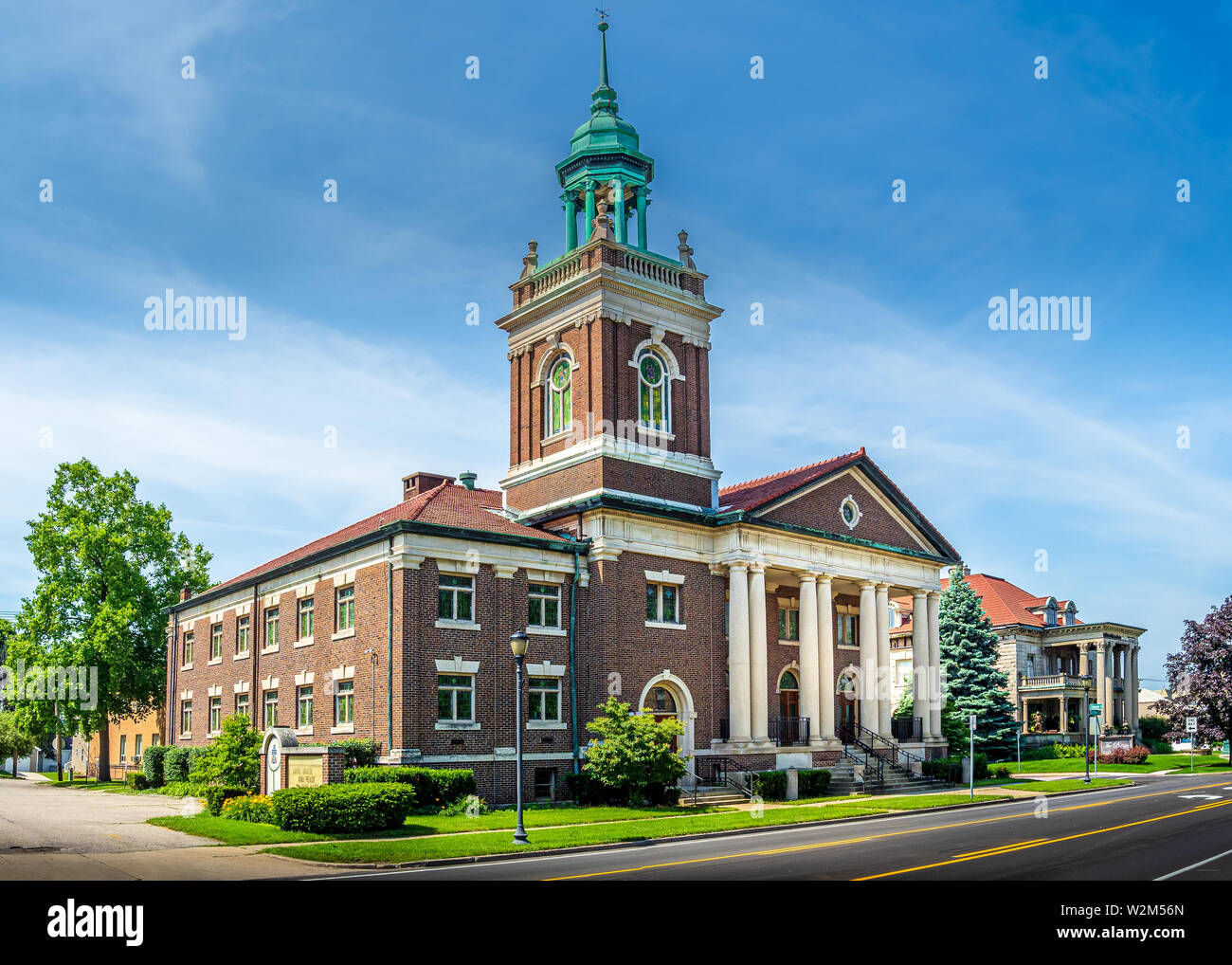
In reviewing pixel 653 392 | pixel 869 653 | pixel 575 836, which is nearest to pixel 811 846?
pixel 575 836

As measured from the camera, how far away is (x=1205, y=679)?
60.4 metres

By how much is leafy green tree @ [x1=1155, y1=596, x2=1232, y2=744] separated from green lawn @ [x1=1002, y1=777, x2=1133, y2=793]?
15803 mm

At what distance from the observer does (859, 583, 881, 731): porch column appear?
145ft

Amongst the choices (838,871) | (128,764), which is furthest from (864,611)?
(128,764)

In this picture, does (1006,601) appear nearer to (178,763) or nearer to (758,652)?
(758,652)

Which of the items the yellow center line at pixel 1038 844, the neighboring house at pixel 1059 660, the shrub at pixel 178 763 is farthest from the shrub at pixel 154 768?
the neighboring house at pixel 1059 660

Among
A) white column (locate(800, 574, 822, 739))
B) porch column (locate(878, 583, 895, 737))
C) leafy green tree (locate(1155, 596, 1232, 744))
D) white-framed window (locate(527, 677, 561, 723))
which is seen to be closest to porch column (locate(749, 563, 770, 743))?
white column (locate(800, 574, 822, 739))

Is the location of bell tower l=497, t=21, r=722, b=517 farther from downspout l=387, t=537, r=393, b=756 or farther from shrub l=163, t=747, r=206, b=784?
shrub l=163, t=747, r=206, b=784

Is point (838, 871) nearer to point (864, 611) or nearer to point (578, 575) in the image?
point (578, 575)

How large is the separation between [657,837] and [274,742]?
1189 cm

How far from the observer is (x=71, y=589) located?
53969 mm

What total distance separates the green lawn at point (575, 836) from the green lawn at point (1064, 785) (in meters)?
8.23

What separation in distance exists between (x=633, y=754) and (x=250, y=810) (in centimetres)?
1059

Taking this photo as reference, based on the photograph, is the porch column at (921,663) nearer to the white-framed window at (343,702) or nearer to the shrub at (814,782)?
the shrub at (814,782)
